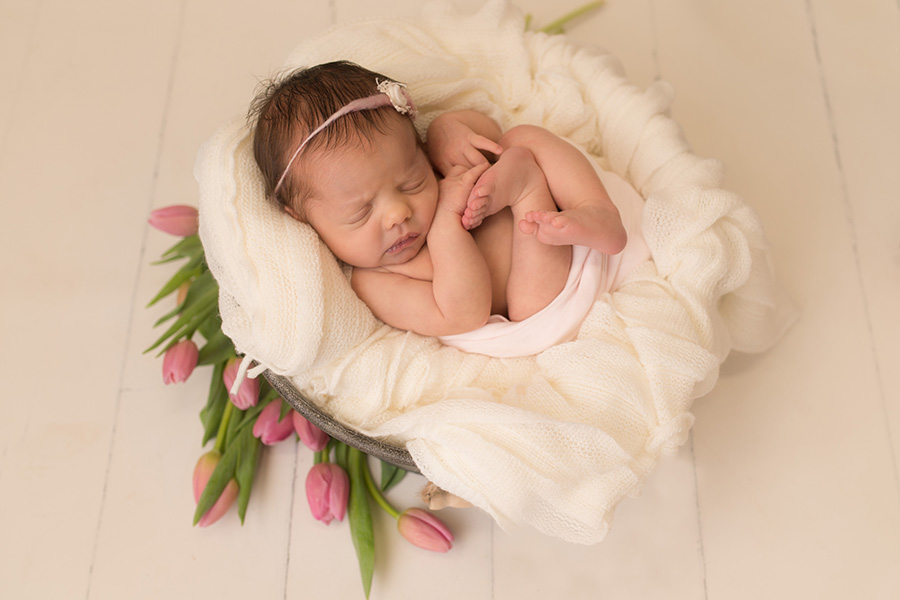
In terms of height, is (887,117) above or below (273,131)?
above

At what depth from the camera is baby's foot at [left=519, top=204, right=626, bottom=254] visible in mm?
1067

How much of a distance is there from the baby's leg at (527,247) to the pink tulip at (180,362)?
0.57 metres

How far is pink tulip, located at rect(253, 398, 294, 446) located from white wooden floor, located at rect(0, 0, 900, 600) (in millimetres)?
70

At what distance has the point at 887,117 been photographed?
159 centimetres

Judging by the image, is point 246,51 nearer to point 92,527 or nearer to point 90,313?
Result: point 90,313

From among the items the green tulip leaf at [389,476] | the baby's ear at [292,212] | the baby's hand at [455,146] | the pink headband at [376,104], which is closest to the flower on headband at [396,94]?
the pink headband at [376,104]

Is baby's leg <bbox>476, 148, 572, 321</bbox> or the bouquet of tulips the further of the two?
the bouquet of tulips

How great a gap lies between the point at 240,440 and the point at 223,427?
0.04 meters

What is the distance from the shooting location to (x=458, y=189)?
1.17 m

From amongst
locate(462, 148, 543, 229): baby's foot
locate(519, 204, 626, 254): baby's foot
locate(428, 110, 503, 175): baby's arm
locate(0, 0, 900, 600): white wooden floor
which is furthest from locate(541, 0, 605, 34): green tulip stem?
locate(519, 204, 626, 254): baby's foot

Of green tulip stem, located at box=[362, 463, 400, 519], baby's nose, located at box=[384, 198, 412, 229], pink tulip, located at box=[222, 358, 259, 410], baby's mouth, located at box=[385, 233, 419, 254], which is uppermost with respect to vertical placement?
baby's nose, located at box=[384, 198, 412, 229]

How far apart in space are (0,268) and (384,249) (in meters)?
0.91

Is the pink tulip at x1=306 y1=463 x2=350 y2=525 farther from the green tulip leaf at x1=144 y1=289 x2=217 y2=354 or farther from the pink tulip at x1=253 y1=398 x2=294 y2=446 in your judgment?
the green tulip leaf at x1=144 y1=289 x2=217 y2=354

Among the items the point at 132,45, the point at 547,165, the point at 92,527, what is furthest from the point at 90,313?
the point at 547,165
